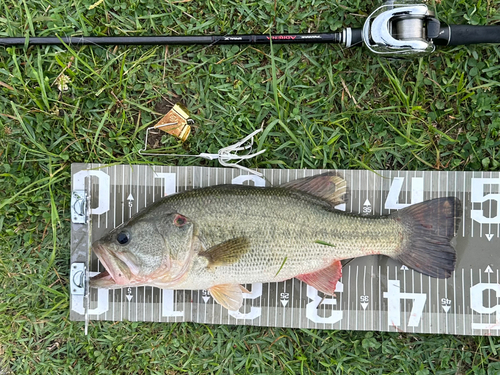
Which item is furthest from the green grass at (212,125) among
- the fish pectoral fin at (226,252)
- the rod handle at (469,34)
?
the fish pectoral fin at (226,252)

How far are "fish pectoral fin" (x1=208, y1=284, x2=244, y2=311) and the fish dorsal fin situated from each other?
962mm

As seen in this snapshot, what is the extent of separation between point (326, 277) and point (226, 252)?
0.92m

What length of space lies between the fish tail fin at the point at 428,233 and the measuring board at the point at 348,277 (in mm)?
219

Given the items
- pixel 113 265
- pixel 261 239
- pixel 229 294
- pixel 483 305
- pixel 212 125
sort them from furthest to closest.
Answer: pixel 212 125 < pixel 483 305 < pixel 229 294 < pixel 261 239 < pixel 113 265

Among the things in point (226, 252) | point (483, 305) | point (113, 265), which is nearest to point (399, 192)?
point (483, 305)

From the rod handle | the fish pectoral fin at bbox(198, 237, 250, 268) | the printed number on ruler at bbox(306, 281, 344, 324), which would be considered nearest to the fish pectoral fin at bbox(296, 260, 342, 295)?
the printed number on ruler at bbox(306, 281, 344, 324)

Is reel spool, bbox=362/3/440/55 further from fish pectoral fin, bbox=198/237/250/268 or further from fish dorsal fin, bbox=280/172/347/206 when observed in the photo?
fish pectoral fin, bbox=198/237/250/268

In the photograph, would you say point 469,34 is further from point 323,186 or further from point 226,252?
point 226,252

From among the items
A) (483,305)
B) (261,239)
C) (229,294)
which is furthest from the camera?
(483,305)

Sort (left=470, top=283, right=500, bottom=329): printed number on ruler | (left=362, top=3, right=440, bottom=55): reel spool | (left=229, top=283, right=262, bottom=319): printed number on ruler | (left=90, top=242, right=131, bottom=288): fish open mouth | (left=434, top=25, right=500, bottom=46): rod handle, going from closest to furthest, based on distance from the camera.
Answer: (left=90, top=242, right=131, bottom=288): fish open mouth
(left=362, top=3, right=440, bottom=55): reel spool
(left=434, top=25, right=500, bottom=46): rod handle
(left=470, top=283, right=500, bottom=329): printed number on ruler
(left=229, top=283, right=262, bottom=319): printed number on ruler

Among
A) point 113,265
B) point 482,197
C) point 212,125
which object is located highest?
point 212,125

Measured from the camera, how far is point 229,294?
3154mm

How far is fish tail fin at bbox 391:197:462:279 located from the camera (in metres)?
3.19

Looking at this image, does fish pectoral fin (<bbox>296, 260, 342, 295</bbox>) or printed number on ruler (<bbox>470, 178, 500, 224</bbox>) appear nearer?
fish pectoral fin (<bbox>296, 260, 342, 295</bbox>)
